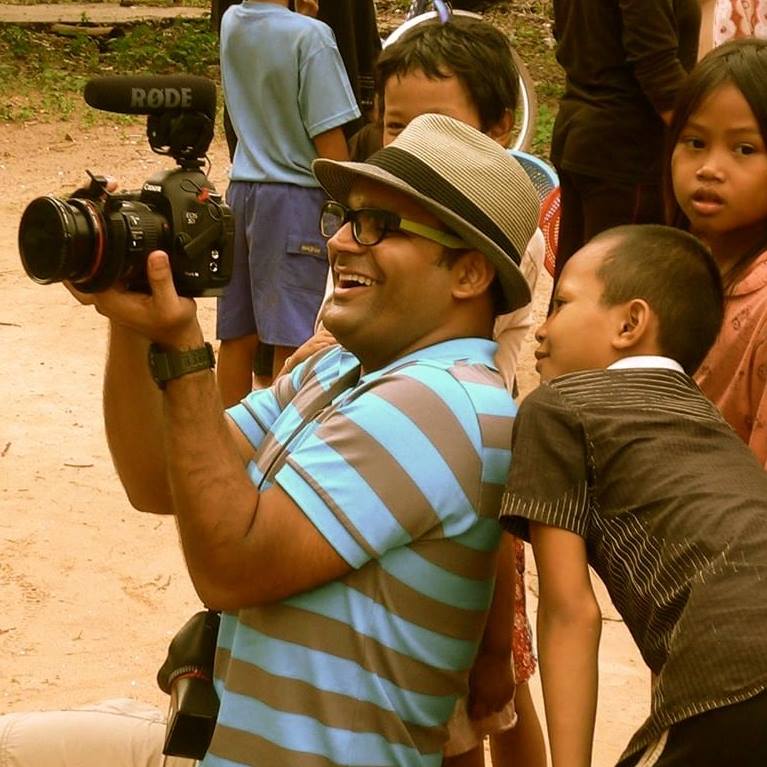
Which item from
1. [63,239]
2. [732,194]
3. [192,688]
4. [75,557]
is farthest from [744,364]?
[75,557]

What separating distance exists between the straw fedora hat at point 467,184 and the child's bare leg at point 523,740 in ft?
3.48

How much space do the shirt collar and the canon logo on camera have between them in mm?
766

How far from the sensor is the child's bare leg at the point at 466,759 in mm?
2471

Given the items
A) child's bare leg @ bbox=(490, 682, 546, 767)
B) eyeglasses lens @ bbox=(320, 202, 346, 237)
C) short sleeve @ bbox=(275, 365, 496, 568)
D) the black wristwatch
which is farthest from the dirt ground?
the black wristwatch

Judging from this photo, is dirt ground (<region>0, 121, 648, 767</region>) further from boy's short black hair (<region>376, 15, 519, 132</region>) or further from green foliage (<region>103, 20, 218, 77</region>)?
green foliage (<region>103, 20, 218, 77</region>)

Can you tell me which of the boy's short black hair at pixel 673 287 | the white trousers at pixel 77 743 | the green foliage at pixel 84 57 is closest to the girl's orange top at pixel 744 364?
the boy's short black hair at pixel 673 287

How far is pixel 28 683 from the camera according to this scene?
3971 millimetres

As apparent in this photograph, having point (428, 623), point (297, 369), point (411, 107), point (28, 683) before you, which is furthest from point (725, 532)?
point (28, 683)

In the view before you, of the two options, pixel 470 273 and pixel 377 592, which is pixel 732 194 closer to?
pixel 470 273

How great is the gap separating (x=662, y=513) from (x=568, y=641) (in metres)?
0.25

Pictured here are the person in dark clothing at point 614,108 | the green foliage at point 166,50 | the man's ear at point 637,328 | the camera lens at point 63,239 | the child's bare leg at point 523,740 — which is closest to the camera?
the camera lens at point 63,239

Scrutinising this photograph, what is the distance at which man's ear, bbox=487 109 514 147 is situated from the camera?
3.24 m

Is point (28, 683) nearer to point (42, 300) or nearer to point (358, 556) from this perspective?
point (358, 556)

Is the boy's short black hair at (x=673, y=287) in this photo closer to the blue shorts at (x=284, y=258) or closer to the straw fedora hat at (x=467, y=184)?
the straw fedora hat at (x=467, y=184)
